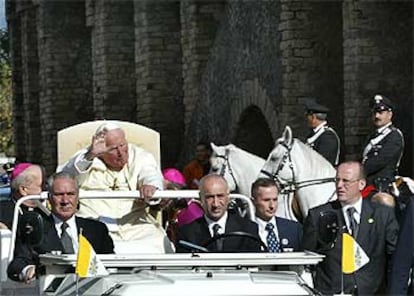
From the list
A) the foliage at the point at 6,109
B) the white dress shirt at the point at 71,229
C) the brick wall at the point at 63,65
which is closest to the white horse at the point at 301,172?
the white dress shirt at the point at 71,229

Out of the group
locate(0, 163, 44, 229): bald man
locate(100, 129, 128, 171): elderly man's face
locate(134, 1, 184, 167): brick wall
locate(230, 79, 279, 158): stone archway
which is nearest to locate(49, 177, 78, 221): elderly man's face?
locate(0, 163, 44, 229): bald man

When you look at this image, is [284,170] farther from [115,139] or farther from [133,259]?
[133,259]

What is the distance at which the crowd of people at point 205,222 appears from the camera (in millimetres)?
10703

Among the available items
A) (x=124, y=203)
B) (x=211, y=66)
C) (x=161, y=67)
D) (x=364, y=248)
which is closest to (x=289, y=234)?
(x=364, y=248)

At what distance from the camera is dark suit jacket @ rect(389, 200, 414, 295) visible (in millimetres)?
10633

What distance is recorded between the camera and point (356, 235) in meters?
11.4

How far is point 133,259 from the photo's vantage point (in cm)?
971

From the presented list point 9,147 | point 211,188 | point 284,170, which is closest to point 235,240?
point 211,188

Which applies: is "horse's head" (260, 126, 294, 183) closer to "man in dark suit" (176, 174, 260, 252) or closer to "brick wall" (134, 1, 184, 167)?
"man in dark suit" (176, 174, 260, 252)

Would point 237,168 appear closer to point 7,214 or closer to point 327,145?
point 327,145

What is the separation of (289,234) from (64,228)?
68.6 inches

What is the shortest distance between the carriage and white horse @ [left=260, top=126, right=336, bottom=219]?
5314 mm

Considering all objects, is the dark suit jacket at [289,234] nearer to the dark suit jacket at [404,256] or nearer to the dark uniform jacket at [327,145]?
the dark suit jacket at [404,256]

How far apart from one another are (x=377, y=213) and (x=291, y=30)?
57.1 ft
